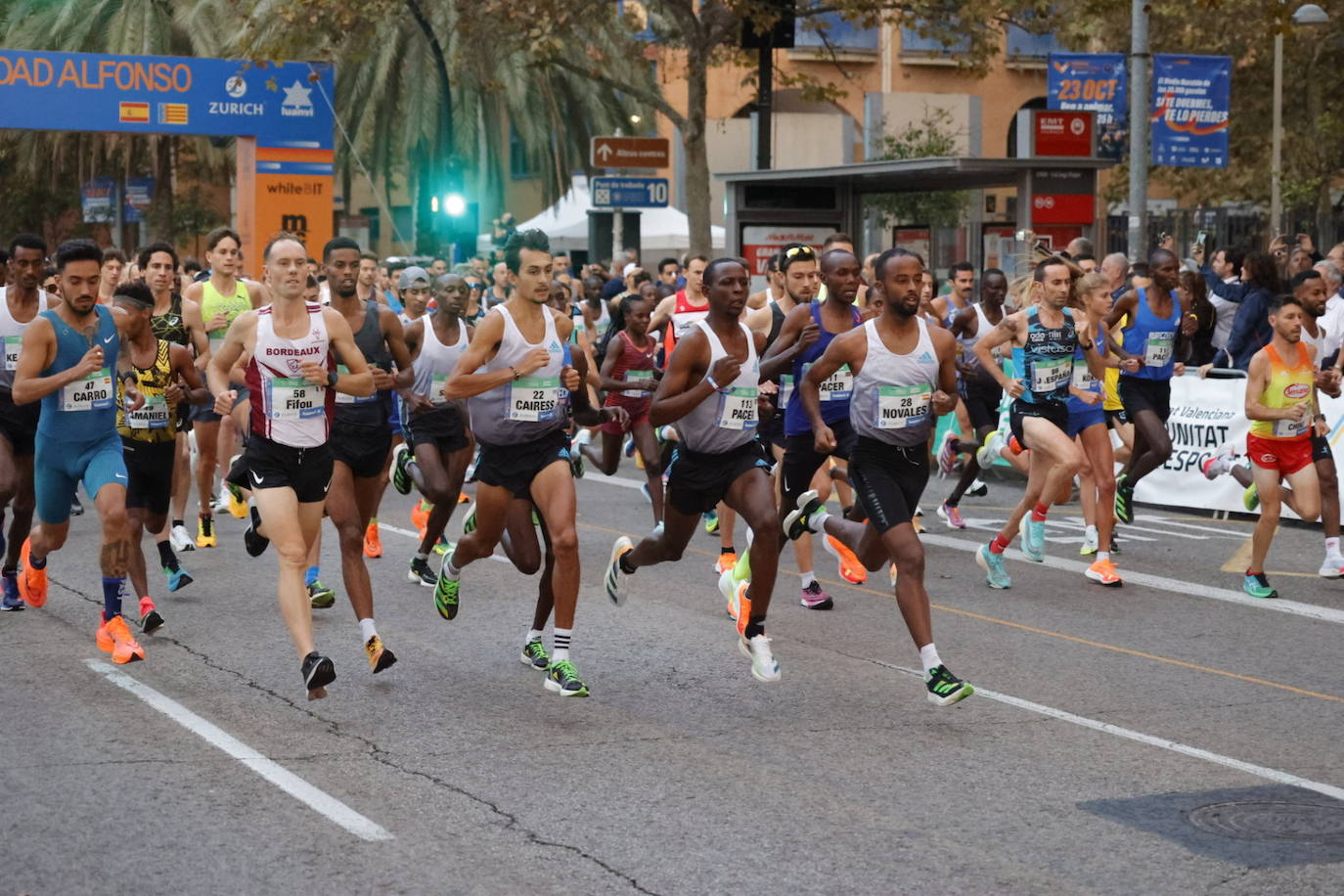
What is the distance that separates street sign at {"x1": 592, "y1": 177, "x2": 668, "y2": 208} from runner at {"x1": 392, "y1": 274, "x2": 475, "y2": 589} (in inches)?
519

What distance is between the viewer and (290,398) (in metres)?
8.12

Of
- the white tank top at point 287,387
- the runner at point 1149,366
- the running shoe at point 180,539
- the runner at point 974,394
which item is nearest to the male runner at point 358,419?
the white tank top at point 287,387

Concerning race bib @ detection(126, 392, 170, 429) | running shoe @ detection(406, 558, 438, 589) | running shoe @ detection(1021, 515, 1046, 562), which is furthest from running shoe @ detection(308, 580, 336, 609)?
running shoe @ detection(1021, 515, 1046, 562)

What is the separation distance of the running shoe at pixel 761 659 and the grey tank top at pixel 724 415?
854mm

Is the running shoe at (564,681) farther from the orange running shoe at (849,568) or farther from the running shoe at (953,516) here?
the running shoe at (953,516)

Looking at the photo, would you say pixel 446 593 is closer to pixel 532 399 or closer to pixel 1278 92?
pixel 532 399

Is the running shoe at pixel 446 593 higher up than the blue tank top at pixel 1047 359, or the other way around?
the blue tank top at pixel 1047 359

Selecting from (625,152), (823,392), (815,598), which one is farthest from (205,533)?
(625,152)

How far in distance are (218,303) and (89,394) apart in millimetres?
4054

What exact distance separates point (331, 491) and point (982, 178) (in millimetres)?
13778

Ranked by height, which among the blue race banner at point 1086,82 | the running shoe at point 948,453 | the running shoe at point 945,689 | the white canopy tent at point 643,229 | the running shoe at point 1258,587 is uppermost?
the blue race banner at point 1086,82

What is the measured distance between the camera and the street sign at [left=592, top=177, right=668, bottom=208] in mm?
24797

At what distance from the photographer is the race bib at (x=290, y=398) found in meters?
8.10

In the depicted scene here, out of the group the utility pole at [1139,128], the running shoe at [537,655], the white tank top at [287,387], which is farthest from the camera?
the utility pole at [1139,128]
